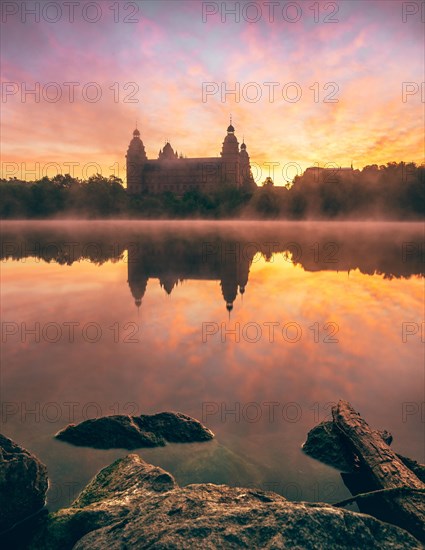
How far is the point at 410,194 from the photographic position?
10769 centimetres

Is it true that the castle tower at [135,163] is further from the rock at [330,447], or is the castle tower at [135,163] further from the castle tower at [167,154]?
the rock at [330,447]

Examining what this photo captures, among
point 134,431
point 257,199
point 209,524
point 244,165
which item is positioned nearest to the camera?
point 209,524

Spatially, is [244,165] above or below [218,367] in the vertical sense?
above

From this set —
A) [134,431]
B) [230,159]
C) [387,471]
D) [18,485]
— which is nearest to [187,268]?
[134,431]

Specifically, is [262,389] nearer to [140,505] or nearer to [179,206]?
[140,505]

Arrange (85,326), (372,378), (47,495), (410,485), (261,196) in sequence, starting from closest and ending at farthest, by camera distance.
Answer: (410,485)
(47,495)
(372,378)
(85,326)
(261,196)

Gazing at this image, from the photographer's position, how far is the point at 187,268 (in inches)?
955

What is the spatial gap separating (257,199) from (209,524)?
118 m

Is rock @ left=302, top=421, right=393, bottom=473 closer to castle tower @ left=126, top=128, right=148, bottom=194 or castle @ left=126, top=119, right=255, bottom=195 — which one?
castle @ left=126, top=119, right=255, bottom=195


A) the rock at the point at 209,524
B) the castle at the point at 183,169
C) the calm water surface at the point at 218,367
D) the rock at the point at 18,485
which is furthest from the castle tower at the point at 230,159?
the rock at the point at 209,524

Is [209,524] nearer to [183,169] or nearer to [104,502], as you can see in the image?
[104,502]

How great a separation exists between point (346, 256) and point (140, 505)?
32648 millimetres

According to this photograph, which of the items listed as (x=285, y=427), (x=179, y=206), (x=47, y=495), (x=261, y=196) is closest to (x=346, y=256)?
(x=285, y=427)

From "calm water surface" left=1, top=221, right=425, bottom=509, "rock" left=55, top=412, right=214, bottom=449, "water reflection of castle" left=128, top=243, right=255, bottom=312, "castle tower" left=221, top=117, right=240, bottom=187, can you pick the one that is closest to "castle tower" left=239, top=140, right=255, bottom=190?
"castle tower" left=221, top=117, right=240, bottom=187
